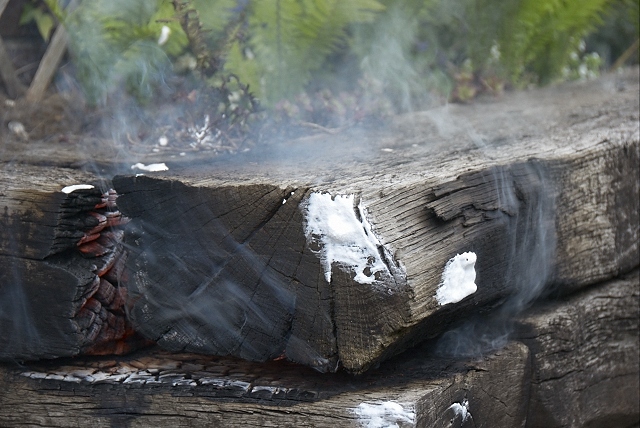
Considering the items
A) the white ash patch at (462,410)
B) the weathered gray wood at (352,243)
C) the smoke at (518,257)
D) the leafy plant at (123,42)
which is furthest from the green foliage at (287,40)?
the white ash patch at (462,410)

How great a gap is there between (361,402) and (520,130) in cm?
120

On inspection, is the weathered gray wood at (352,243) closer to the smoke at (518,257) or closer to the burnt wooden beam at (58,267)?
the smoke at (518,257)

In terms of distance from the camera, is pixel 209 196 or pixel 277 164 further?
pixel 277 164

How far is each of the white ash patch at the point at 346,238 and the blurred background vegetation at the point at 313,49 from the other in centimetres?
101

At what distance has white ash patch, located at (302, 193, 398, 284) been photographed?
4.22 ft

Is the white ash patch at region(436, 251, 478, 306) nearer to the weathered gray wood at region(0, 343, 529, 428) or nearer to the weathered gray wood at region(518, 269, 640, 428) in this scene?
the weathered gray wood at region(0, 343, 529, 428)

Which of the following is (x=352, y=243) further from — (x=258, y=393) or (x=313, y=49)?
(x=313, y=49)

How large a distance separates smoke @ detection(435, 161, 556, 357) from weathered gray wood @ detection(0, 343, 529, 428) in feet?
0.25

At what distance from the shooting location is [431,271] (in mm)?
1348

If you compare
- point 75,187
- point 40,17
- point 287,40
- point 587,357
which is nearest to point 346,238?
point 75,187

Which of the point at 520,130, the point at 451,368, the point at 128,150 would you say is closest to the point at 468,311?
the point at 451,368

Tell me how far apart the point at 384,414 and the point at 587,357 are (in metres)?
0.85

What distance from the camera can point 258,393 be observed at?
1.54m

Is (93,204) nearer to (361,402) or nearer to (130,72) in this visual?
(361,402)
